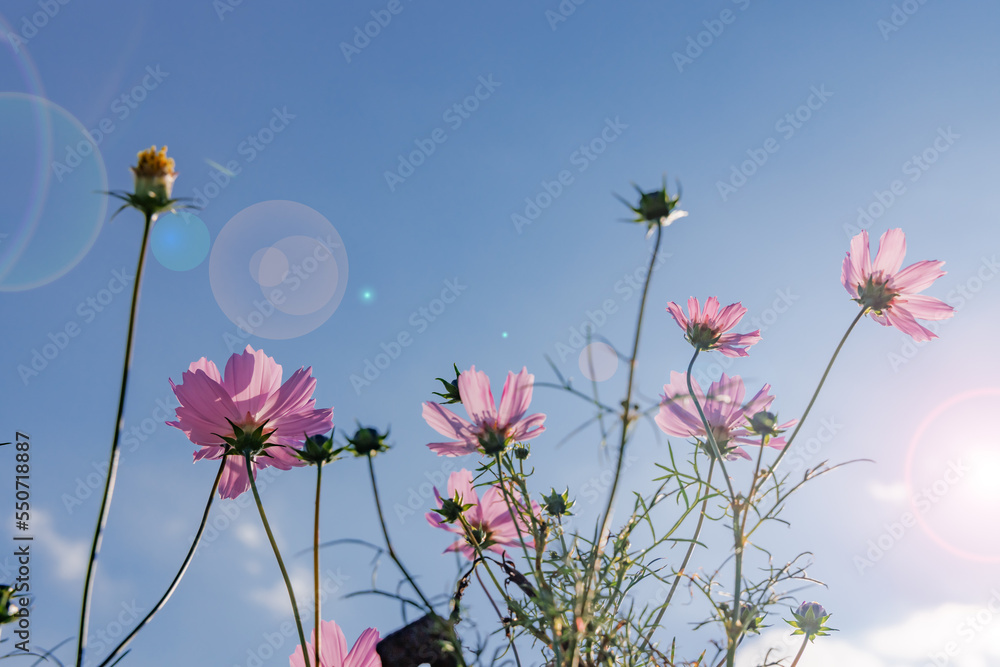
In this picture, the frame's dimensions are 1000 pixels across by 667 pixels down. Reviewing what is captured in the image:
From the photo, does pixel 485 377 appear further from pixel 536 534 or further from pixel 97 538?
pixel 97 538

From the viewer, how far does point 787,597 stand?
2.53 ft

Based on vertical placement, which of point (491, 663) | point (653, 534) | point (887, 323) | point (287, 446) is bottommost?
point (491, 663)

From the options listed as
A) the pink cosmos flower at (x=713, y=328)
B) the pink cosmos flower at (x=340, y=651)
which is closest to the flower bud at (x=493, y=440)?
the pink cosmos flower at (x=340, y=651)

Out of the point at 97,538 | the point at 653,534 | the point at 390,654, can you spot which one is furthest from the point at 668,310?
the point at 97,538

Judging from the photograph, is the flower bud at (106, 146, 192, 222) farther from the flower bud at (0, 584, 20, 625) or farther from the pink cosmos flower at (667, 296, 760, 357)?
the pink cosmos flower at (667, 296, 760, 357)

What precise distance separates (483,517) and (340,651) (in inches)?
9.3

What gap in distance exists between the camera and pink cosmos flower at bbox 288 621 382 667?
2.34 feet

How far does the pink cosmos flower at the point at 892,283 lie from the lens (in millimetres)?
988

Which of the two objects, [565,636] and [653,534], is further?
[653,534]

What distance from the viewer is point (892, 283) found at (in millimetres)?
1014

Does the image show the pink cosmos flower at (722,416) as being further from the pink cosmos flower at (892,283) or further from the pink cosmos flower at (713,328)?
the pink cosmos flower at (892,283)

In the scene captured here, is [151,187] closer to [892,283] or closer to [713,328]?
[713,328]

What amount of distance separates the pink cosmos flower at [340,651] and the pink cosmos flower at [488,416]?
248 millimetres

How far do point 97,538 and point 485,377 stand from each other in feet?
1.46
